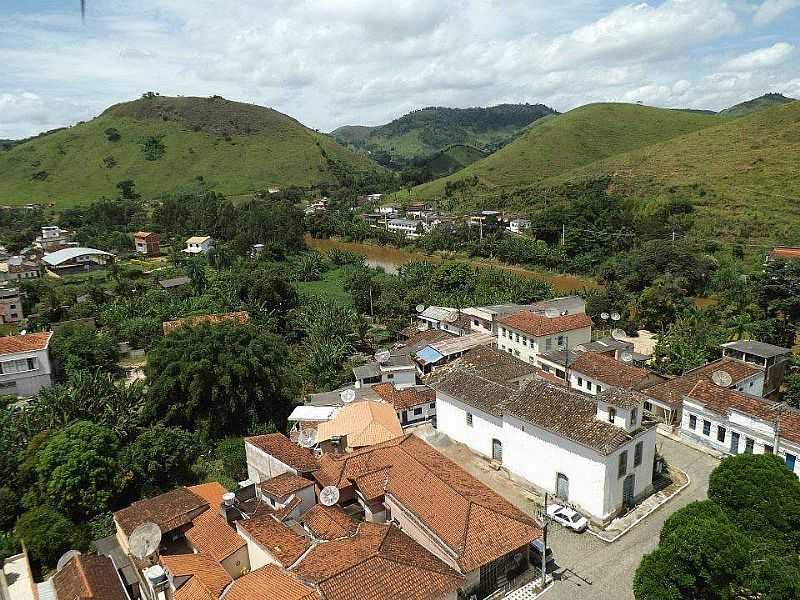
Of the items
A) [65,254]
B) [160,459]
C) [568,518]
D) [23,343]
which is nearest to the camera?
[568,518]

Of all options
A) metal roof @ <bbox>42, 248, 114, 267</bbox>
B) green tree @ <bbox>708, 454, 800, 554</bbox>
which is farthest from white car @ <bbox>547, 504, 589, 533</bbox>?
metal roof @ <bbox>42, 248, 114, 267</bbox>

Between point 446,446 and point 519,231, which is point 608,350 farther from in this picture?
point 519,231

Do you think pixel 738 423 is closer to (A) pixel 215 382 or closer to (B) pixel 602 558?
(B) pixel 602 558

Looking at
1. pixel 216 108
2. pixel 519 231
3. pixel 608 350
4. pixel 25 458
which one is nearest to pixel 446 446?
pixel 608 350

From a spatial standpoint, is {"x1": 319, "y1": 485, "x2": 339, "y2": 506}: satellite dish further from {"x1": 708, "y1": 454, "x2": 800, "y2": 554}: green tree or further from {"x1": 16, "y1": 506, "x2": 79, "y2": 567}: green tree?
{"x1": 708, "y1": 454, "x2": 800, "y2": 554}: green tree

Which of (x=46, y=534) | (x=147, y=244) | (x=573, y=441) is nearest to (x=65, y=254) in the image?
(x=147, y=244)

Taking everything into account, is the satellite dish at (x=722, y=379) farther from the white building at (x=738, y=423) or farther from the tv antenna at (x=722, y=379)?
the white building at (x=738, y=423)
